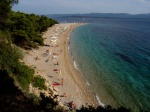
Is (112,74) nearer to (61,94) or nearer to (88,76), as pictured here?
(88,76)

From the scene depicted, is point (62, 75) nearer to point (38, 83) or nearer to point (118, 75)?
point (118, 75)

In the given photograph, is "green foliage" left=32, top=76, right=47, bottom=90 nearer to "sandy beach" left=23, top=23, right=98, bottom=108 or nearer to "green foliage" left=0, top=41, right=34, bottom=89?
"green foliage" left=0, top=41, right=34, bottom=89

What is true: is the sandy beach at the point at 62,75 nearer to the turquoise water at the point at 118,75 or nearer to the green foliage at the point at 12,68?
the turquoise water at the point at 118,75

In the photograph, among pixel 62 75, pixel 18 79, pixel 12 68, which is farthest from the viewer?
pixel 62 75

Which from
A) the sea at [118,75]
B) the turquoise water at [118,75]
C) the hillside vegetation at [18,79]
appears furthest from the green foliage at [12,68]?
the turquoise water at [118,75]

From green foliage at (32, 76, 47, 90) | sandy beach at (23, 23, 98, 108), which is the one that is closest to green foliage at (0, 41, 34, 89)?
green foliage at (32, 76, 47, 90)

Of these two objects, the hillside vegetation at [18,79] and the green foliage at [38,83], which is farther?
the green foliage at [38,83]

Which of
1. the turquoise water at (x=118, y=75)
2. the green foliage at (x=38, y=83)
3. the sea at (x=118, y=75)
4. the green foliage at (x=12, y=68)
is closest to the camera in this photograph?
the green foliage at (x=12, y=68)

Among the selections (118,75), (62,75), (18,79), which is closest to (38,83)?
(18,79)

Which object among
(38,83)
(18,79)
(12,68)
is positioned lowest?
(38,83)

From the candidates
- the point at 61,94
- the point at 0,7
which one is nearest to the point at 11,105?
the point at 61,94

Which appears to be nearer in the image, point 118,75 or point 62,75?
point 62,75
